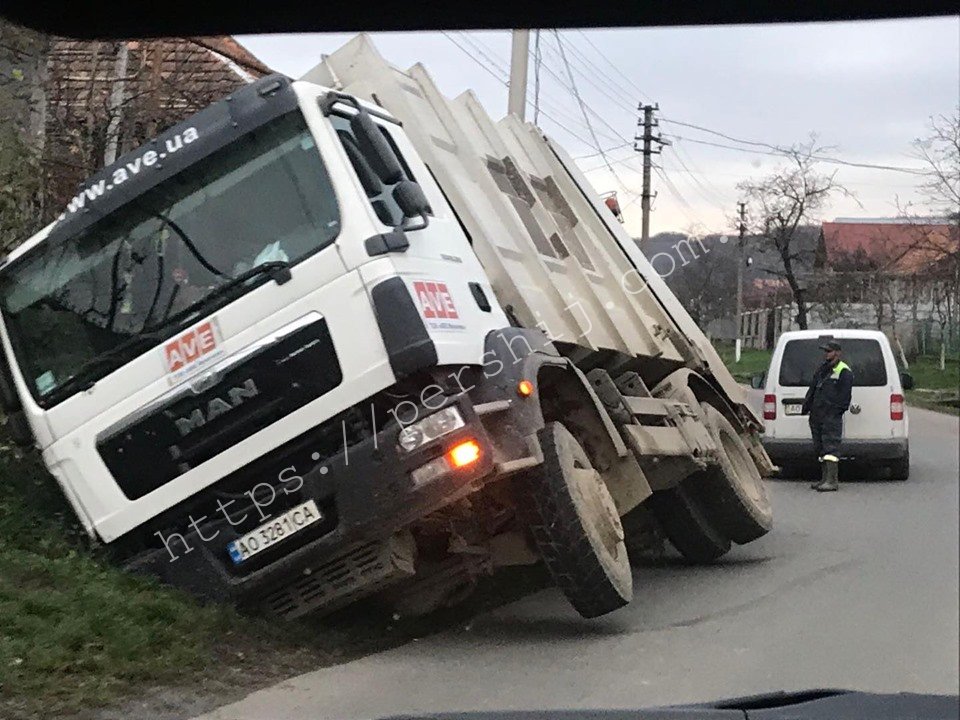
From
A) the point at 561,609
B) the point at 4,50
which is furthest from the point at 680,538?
the point at 4,50

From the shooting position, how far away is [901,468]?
451 cm

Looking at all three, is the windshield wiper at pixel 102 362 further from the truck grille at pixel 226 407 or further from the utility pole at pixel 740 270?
the utility pole at pixel 740 270

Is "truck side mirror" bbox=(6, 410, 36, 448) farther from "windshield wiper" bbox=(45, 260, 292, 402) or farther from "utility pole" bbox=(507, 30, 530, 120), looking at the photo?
"utility pole" bbox=(507, 30, 530, 120)

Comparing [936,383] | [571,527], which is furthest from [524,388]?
[936,383]

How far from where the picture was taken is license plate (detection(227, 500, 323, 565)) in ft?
17.2

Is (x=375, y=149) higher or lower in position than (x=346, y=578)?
higher

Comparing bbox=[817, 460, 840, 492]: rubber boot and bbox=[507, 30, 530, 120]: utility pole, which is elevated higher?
bbox=[507, 30, 530, 120]: utility pole

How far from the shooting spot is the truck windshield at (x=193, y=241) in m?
5.28

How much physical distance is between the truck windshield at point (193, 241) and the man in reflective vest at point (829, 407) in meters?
1.95

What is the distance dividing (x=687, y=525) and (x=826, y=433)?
8.16ft

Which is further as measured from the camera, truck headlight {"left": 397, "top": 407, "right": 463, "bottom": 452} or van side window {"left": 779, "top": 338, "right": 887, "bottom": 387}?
truck headlight {"left": 397, "top": 407, "right": 463, "bottom": 452}

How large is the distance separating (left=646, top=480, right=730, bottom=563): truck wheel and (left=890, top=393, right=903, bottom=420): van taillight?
2411 millimetres

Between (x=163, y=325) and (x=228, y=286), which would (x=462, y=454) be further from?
(x=163, y=325)

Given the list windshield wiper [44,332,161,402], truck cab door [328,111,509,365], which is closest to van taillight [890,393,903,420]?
truck cab door [328,111,509,365]
